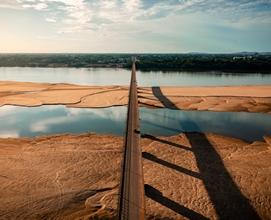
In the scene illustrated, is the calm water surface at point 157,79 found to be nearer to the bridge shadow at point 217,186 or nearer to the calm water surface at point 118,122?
the calm water surface at point 118,122

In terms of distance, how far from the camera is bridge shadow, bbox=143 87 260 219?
421 inches

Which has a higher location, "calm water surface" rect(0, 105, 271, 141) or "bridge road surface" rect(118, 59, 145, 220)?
"bridge road surface" rect(118, 59, 145, 220)

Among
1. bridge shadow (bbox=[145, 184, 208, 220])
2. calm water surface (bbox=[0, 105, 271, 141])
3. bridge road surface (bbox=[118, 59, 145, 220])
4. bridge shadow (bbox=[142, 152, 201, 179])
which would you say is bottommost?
bridge shadow (bbox=[145, 184, 208, 220])

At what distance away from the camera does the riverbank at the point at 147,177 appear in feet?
35.4

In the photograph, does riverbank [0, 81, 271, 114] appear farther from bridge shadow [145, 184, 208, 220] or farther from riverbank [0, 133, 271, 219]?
bridge shadow [145, 184, 208, 220]

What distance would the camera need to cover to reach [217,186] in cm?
1230

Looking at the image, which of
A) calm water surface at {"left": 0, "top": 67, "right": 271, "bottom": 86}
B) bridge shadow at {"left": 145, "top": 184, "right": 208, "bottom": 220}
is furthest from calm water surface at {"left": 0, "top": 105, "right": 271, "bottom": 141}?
calm water surface at {"left": 0, "top": 67, "right": 271, "bottom": 86}

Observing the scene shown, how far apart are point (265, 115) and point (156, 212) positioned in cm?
1649

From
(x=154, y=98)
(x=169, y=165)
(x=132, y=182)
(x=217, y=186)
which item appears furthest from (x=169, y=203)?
(x=154, y=98)

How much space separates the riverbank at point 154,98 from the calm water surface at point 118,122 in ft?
5.22

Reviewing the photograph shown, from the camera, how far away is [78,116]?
23.9 metres

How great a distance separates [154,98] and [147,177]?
1838 cm

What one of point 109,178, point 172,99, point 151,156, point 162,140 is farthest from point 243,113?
point 109,178

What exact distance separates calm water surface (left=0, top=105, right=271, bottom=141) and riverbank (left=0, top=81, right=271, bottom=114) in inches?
62.6
